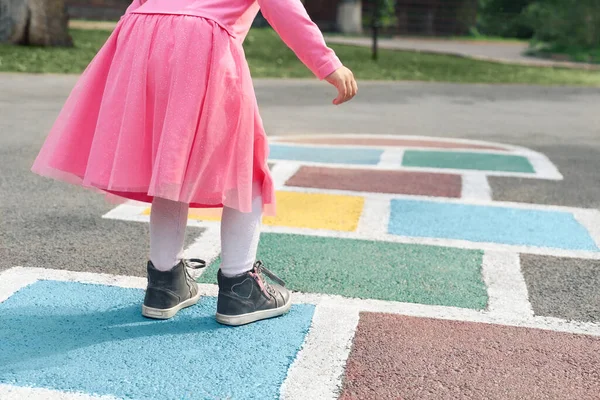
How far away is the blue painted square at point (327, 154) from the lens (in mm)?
6402

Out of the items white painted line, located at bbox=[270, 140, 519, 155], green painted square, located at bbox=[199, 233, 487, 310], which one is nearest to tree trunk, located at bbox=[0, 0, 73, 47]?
white painted line, located at bbox=[270, 140, 519, 155]

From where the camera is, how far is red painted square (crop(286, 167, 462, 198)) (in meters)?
5.38

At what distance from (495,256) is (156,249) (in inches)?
68.9

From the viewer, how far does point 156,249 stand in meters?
2.92

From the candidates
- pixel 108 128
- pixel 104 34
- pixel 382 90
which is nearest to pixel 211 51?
pixel 108 128

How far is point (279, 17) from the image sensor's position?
8.82 ft

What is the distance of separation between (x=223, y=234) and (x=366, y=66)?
1424 centimetres

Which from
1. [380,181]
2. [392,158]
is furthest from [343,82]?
[392,158]

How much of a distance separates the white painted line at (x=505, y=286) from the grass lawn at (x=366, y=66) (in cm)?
1006

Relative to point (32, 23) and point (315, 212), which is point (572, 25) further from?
point (315, 212)

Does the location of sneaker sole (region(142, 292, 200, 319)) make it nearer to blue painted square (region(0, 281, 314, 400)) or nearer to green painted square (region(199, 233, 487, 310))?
blue painted square (region(0, 281, 314, 400))

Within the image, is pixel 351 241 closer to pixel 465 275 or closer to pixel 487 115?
pixel 465 275

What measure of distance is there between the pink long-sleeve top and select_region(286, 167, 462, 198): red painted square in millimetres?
2666

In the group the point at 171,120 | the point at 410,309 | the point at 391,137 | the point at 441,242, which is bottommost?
the point at 391,137
